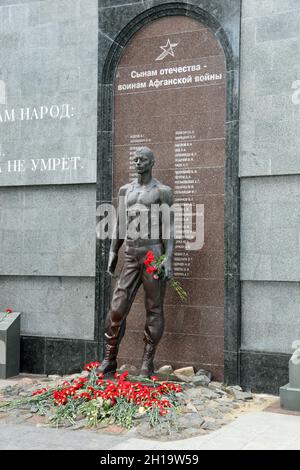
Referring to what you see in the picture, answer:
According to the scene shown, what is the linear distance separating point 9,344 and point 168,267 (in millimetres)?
3114

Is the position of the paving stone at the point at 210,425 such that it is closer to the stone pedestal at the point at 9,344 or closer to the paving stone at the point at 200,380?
the paving stone at the point at 200,380

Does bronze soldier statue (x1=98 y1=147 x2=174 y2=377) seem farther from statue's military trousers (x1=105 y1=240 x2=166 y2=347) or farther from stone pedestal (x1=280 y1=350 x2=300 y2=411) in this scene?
stone pedestal (x1=280 y1=350 x2=300 y2=411)

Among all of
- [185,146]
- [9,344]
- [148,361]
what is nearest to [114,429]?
[148,361]

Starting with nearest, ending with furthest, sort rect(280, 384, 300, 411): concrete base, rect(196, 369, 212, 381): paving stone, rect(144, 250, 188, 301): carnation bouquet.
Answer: rect(280, 384, 300, 411): concrete base < rect(144, 250, 188, 301): carnation bouquet < rect(196, 369, 212, 381): paving stone

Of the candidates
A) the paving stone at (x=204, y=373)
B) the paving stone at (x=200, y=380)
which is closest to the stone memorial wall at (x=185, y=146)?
the paving stone at (x=204, y=373)

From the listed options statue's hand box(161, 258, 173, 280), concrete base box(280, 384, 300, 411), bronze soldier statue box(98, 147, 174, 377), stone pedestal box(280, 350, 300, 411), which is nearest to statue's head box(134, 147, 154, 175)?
bronze soldier statue box(98, 147, 174, 377)

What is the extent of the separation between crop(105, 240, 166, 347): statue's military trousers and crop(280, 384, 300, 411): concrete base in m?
1.75

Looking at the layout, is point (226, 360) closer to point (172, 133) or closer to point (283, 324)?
point (283, 324)

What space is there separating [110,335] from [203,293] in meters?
1.48

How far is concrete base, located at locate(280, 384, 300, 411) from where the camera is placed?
737 centimetres

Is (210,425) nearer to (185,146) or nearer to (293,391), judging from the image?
(293,391)

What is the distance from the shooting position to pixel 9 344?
970 cm

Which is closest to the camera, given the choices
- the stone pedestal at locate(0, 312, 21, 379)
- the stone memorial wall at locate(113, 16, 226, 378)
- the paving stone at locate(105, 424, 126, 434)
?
the paving stone at locate(105, 424, 126, 434)
